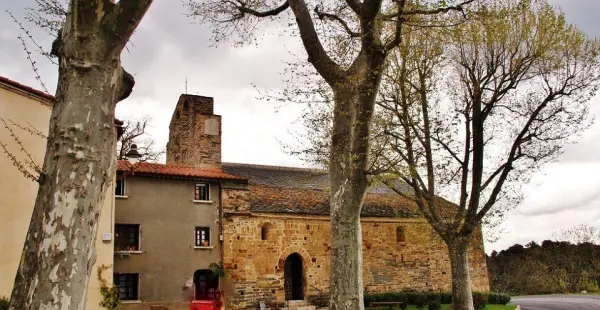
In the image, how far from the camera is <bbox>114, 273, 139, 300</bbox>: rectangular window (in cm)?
2091

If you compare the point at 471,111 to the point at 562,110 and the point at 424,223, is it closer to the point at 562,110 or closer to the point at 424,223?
the point at 562,110

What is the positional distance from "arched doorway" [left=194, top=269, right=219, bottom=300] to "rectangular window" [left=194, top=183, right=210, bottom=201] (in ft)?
10.4

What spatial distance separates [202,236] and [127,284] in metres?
3.68

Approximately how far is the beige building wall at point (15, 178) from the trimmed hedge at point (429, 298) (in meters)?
15.9

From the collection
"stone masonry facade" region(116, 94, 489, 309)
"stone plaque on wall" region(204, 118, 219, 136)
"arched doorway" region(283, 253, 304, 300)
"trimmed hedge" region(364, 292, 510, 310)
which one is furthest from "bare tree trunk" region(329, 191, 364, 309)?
"stone plaque on wall" region(204, 118, 219, 136)

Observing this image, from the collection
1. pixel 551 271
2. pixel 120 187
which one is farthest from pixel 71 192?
pixel 551 271

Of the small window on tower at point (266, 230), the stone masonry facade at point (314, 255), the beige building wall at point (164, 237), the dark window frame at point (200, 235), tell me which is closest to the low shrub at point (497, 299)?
the stone masonry facade at point (314, 255)

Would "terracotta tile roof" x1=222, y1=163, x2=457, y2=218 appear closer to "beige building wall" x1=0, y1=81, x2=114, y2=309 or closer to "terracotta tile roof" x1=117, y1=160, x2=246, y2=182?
"terracotta tile roof" x1=117, y1=160, x2=246, y2=182

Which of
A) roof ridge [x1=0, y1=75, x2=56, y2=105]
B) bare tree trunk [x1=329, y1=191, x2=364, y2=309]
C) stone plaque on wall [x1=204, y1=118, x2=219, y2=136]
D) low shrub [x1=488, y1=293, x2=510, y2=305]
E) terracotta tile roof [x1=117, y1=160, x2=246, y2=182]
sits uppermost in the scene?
stone plaque on wall [x1=204, y1=118, x2=219, y2=136]

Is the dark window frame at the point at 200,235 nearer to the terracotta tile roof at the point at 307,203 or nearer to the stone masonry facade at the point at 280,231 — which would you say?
the stone masonry facade at the point at 280,231

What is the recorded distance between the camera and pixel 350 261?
9625 millimetres

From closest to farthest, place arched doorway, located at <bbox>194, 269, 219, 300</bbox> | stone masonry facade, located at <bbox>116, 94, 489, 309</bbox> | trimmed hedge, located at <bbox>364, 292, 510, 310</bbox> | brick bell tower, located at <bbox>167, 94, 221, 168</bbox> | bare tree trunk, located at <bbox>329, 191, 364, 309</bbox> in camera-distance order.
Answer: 1. bare tree trunk, located at <bbox>329, 191, 364, 309</bbox>
2. arched doorway, located at <bbox>194, 269, 219, 300</bbox>
3. stone masonry facade, located at <bbox>116, 94, 489, 309</bbox>
4. trimmed hedge, located at <bbox>364, 292, 510, 310</bbox>
5. brick bell tower, located at <bbox>167, 94, 221, 168</bbox>

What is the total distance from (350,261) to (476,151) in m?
9.49

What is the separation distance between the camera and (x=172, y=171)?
22734mm
